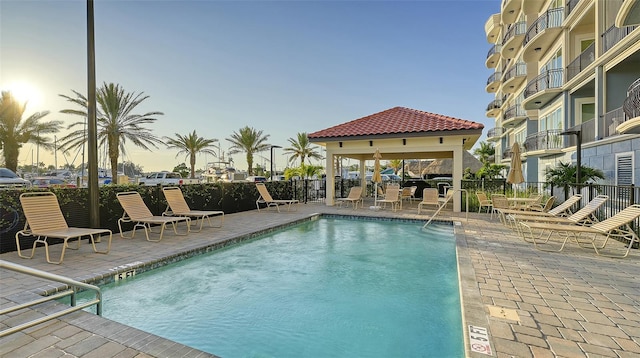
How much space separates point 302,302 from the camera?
4.66 meters

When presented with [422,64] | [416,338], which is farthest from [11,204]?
[422,64]

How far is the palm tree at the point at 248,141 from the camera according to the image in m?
35.3

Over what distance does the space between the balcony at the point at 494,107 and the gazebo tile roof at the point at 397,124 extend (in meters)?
24.2

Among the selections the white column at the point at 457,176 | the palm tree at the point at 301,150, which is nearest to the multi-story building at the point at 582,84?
the white column at the point at 457,176

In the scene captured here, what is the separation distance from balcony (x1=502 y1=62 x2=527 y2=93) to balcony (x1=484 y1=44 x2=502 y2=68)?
7833 millimetres

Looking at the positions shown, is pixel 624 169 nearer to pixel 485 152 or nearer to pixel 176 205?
pixel 176 205

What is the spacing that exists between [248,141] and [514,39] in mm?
26014

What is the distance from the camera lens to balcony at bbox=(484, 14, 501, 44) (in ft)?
109

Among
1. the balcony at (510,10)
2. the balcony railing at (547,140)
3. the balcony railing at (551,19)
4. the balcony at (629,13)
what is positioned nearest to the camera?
the balcony at (629,13)

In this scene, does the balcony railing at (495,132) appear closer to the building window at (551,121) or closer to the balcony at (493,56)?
the balcony at (493,56)

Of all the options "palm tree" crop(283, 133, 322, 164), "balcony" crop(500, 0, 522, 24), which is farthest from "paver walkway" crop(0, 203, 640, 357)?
"palm tree" crop(283, 133, 322, 164)

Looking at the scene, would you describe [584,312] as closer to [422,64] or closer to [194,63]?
[422,64]

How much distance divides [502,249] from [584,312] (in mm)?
3080

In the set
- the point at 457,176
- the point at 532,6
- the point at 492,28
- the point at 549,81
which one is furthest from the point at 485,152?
the point at 457,176
